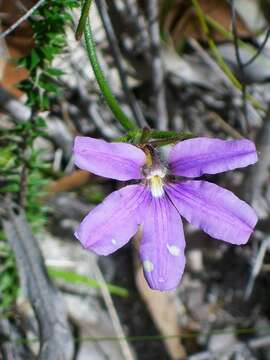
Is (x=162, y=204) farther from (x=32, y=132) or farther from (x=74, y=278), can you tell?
(x=74, y=278)

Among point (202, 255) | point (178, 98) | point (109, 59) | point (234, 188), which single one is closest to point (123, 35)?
point (109, 59)

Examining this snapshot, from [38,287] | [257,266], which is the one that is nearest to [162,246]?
[38,287]

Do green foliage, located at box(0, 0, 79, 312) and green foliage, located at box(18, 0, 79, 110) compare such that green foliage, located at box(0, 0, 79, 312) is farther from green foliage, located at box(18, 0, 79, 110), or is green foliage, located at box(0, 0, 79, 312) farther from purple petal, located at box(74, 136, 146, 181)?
purple petal, located at box(74, 136, 146, 181)

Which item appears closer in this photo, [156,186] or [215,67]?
[156,186]

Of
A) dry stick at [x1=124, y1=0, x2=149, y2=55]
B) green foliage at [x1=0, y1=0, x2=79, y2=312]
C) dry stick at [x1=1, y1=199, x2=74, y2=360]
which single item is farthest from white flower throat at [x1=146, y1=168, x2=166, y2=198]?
dry stick at [x1=124, y1=0, x2=149, y2=55]

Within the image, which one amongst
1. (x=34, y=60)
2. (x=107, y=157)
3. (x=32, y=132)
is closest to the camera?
(x=107, y=157)

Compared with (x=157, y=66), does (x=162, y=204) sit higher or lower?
lower
